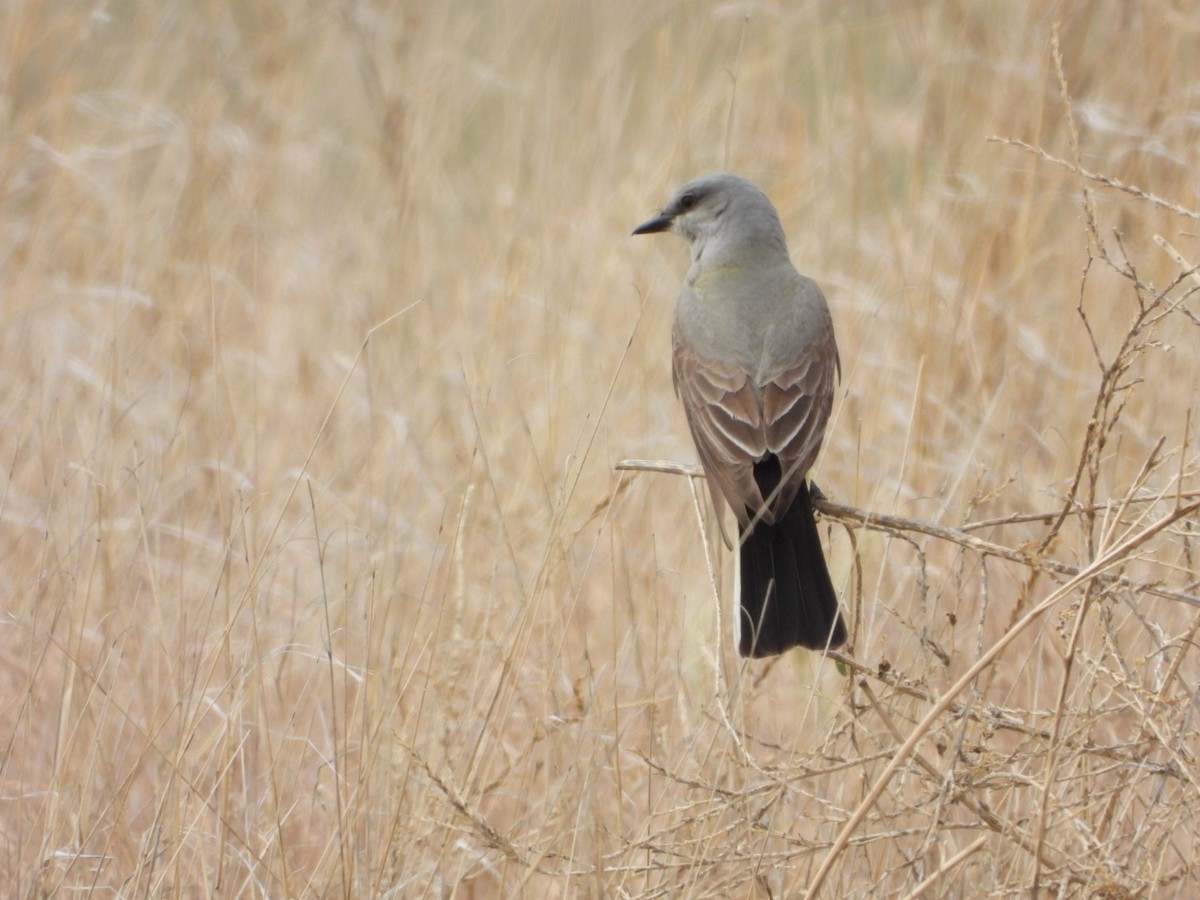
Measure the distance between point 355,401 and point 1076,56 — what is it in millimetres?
2956

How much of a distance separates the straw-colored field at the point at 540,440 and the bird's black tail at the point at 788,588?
5.3 inches

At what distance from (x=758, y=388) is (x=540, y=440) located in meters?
1.16

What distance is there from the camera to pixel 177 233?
5594mm

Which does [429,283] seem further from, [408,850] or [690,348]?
[408,850]

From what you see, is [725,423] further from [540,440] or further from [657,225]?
[540,440]

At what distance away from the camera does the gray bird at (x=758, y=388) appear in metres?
3.29

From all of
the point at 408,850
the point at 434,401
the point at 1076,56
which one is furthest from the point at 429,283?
the point at 408,850

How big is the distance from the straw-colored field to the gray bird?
18 centimetres

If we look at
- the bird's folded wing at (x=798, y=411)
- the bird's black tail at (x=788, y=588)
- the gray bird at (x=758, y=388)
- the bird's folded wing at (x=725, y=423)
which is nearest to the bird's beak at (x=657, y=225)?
the gray bird at (x=758, y=388)

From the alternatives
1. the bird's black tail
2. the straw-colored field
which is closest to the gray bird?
the bird's black tail

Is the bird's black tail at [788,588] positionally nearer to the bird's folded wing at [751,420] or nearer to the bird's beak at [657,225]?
the bird's folded wing at [751,420]

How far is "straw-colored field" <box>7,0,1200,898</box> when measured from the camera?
276cm

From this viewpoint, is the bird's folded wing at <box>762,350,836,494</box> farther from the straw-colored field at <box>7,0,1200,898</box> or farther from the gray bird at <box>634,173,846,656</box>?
the straw-colored field at <box>7,0,1200,898</box>

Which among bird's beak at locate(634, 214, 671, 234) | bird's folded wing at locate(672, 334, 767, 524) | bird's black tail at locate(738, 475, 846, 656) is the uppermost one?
bird's beak at locate(634, 214, 671, 234)
